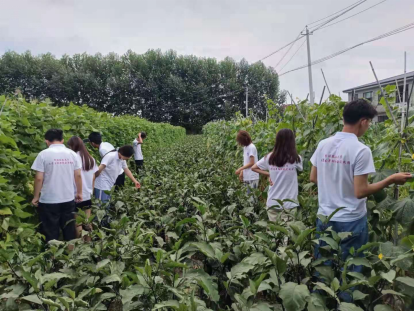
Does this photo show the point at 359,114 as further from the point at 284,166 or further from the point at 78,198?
the point at 78,198

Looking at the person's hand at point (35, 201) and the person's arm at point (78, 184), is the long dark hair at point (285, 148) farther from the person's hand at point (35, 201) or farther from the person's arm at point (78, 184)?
the person's hand at point (35, 201)

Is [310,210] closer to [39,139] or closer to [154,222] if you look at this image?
[154,222]

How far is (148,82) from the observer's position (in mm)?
43000

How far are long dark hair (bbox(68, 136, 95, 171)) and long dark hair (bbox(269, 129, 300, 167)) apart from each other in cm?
262

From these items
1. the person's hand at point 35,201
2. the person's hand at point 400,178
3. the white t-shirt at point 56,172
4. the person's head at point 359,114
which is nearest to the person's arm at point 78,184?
the white t-shirt at point 56,172

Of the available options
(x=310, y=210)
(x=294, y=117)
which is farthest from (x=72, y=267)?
(x=294, y=117)

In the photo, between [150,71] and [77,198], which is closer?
[77,198]

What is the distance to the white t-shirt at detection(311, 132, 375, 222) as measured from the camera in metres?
2.32

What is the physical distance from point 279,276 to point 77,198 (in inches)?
136

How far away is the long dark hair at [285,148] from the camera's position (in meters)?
3.72

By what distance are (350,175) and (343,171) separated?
54mm

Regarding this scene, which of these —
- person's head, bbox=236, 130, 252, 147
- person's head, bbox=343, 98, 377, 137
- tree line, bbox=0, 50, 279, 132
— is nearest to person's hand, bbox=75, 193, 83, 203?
person's head, bbox=236, 130, 252, 147

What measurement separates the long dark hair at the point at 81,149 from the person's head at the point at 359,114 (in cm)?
352

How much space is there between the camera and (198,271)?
5.89 feet
